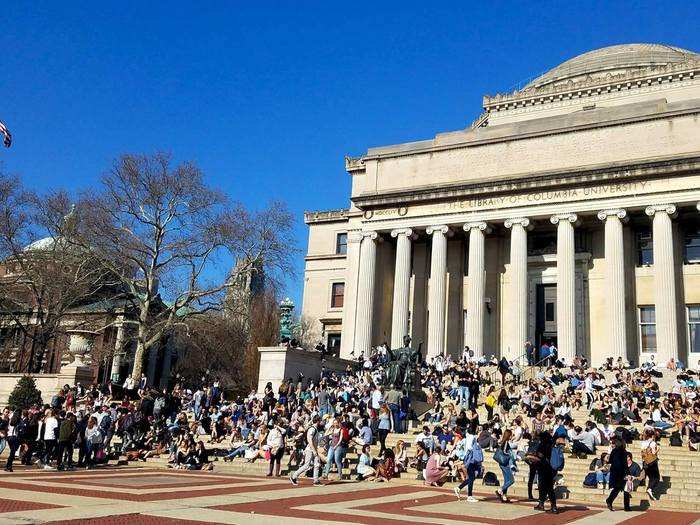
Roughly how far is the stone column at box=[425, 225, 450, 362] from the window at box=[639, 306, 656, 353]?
436 inches

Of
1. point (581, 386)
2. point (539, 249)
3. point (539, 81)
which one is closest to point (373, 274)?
point (539, 249)

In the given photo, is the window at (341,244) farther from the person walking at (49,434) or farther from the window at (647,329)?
the person walking at (49,434)

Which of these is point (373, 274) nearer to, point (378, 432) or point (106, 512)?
point (378, 432)

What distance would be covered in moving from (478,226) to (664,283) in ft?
35.4

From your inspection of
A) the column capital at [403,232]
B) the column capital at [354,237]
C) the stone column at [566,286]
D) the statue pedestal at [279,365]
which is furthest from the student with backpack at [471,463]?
the column capital at [354,237]

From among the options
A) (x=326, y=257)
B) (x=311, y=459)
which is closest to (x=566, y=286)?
(x=326, y=257)

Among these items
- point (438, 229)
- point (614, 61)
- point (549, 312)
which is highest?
point (614, 61)

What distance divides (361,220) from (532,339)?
14.0 m

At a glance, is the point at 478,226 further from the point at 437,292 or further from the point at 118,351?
the point at 118,351

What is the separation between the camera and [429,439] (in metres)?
20.0

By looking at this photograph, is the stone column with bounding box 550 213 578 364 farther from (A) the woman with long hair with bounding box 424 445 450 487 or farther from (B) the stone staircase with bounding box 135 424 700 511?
(A) the woman with long hair with bounding box 424 445 450 487

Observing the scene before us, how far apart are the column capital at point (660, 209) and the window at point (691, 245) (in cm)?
291

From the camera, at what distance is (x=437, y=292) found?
4072 centimetres

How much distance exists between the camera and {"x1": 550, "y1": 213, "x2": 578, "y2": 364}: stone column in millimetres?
36156
